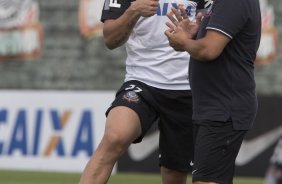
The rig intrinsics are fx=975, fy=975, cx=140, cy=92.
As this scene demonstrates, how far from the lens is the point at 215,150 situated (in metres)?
5.63

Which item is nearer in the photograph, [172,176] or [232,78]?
[232,78]

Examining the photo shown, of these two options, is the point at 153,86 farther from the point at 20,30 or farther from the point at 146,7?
the point at 20,30

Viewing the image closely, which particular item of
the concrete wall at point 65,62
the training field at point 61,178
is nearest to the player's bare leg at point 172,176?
the training field at point 61,178

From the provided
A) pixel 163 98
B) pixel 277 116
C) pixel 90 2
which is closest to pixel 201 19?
pixel 163 98

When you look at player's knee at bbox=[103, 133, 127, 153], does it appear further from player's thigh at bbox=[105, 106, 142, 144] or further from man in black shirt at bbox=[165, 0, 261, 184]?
man in black shirt at bbox=[165, 0, 261, 184]

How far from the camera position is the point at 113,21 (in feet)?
21.9

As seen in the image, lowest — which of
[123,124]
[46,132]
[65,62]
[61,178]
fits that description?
[61,178]

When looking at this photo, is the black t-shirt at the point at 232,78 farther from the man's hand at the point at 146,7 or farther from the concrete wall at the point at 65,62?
the concrete wall at the point at 65,62

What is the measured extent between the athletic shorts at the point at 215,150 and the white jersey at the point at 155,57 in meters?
1.26

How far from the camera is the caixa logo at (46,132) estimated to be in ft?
39.9

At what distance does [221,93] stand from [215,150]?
333mm

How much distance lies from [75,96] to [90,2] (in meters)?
1.68

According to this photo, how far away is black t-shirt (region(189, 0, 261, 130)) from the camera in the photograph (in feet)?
18.4

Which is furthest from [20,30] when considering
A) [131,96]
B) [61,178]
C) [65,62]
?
[131,96]
